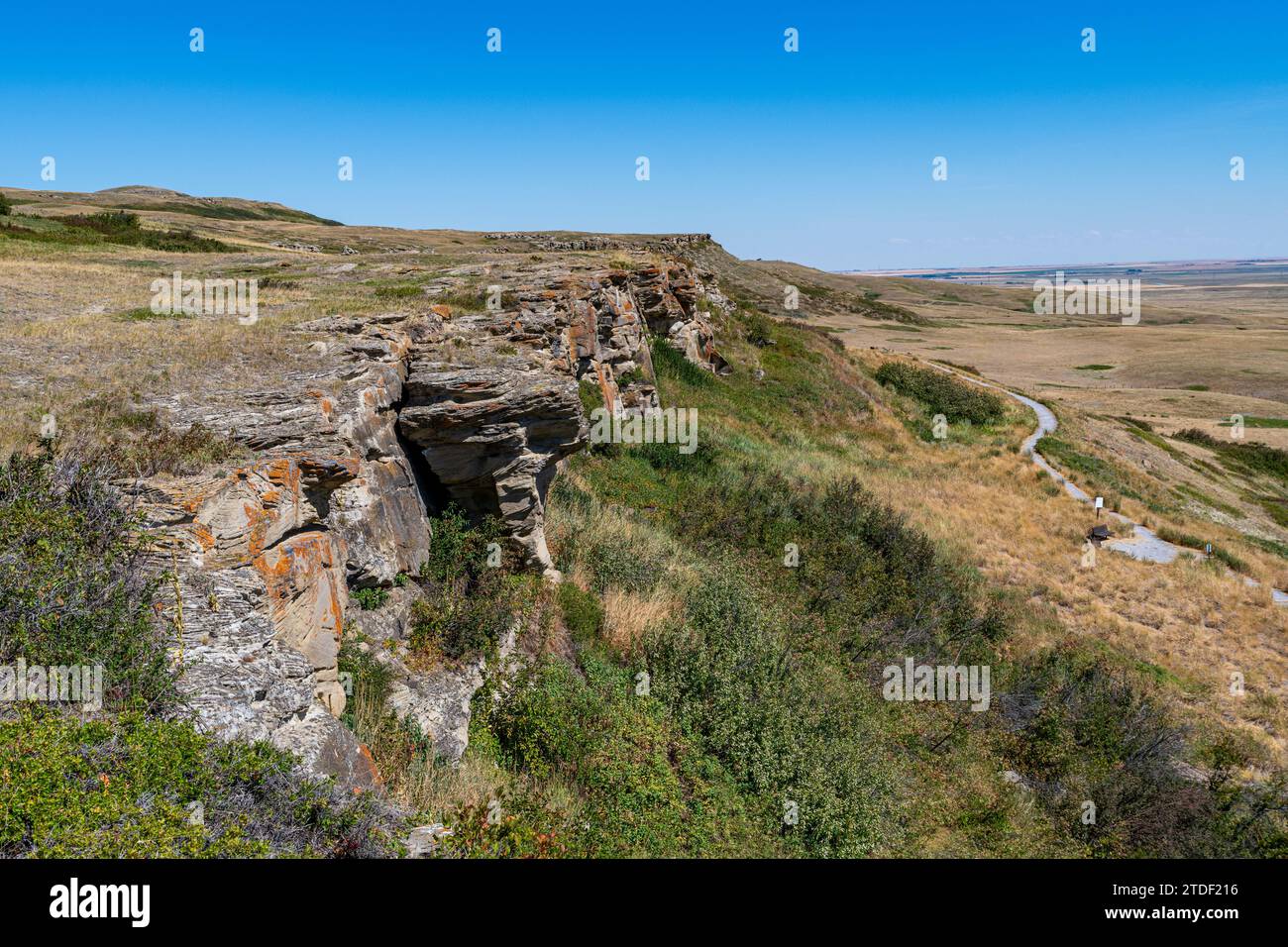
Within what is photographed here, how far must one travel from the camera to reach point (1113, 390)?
226 ft

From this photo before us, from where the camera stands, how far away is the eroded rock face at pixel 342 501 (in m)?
5.11

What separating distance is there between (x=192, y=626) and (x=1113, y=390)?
83.1 metres

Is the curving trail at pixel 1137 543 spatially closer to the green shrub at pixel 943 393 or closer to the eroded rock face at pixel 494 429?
the green shrub at pixel 943 393

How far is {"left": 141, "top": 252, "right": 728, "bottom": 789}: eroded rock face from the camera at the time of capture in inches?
201

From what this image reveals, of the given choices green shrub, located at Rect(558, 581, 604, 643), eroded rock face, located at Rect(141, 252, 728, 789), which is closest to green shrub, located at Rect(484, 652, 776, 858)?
eroded rock face, located at Rect(141, 252, 728, 789)

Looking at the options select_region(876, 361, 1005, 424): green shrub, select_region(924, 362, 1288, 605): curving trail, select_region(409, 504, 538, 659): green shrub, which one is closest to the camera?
select_region(409, 504, 538, 659): green shrub

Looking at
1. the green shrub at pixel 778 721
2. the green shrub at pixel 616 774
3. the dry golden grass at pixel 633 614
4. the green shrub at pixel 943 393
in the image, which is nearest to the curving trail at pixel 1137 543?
the green shrub at pixel 943 393

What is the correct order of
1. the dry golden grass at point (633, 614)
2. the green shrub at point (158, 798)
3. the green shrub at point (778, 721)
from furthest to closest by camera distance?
the dry golden grass at point (633, 614) < the green shrub at point (778, 721) < the green shrub at point (158, 798)

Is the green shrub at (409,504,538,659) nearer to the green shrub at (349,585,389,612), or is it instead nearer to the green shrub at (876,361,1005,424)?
the green shrub at (349,585,389,612)

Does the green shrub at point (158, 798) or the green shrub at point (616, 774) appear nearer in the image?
the green shrub at point (158, 798)

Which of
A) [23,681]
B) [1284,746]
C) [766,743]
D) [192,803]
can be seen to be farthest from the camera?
[1284,746]

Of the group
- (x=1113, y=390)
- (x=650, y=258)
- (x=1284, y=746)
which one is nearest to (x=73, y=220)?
(x=650, y=258)

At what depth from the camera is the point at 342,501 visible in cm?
725
